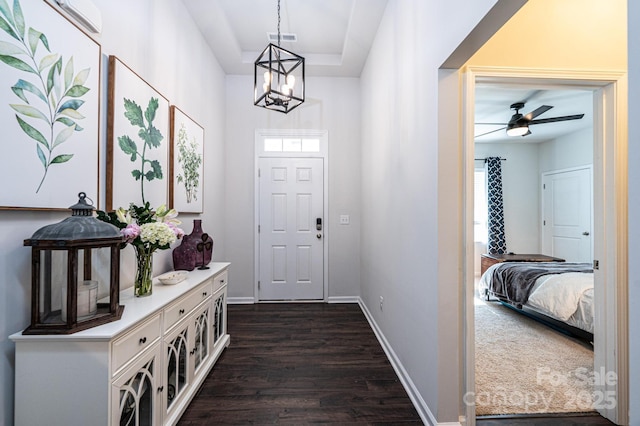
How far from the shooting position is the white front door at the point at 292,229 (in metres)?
4.00

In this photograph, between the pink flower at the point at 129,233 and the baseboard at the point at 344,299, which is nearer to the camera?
the pink flower at the point at 129,233

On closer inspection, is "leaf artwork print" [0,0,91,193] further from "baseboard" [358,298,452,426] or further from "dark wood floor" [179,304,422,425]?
"baseboard" [358,298,452,426]

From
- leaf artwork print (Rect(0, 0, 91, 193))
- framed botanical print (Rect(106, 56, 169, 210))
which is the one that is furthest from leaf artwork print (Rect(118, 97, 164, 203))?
leaf artwork print (Rect(0, 0, 91, 193))

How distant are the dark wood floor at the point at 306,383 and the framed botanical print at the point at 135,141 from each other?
4.65ft

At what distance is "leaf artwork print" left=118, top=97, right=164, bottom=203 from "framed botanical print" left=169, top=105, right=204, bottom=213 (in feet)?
0.72

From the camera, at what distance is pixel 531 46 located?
1.69 m

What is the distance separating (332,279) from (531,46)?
3.22 meters

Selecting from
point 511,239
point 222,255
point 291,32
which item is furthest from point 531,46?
point 511,239

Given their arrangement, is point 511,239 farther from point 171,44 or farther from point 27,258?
point 27,258

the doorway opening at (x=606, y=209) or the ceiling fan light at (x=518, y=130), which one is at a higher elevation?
the ceiling fan light at (x=518, y=130)

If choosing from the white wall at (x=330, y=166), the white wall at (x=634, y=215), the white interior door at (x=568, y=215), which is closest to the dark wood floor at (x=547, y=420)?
the white wall at (x=634, y=215)

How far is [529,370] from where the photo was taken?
7.47 feet

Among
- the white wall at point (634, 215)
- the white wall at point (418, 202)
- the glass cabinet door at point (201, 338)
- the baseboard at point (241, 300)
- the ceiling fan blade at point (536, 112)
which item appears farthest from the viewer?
the baseboard at point (241, 300)

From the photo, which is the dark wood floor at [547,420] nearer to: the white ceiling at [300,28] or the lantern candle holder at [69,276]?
the lantern candle holder at [69,276]
